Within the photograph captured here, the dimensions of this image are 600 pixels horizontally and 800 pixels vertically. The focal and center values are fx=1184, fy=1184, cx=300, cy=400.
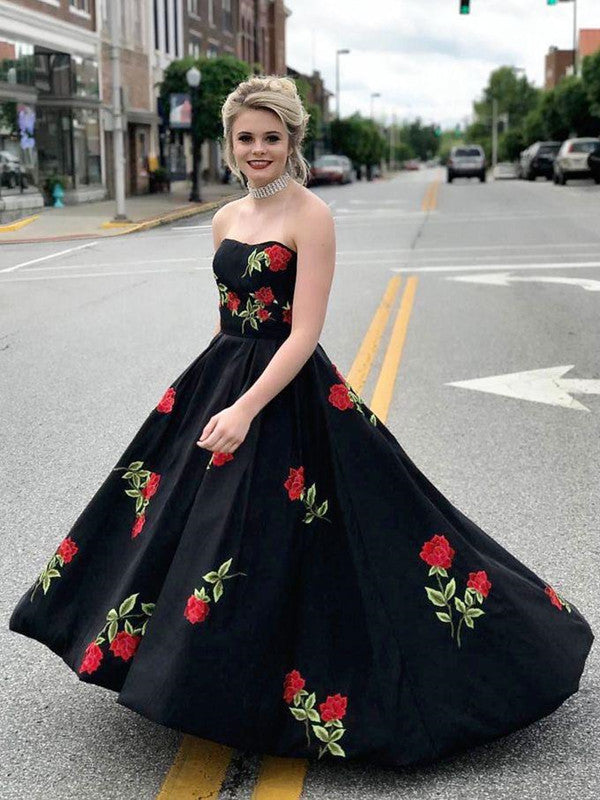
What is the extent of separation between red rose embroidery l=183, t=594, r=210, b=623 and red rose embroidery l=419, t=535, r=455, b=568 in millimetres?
608

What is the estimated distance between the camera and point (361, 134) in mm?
87562

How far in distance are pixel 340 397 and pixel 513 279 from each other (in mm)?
12003

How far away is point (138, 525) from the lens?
3.22 metres

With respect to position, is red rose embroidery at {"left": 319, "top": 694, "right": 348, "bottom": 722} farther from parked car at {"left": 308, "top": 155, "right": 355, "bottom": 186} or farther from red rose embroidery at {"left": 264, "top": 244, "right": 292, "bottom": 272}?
parked car at {"left": 308, "top": 155, "right": 355, "bottom": 186}

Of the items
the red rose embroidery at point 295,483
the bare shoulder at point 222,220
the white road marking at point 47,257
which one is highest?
the bare shoulder at point 222,220

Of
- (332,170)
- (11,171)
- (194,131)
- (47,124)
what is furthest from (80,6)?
(332,170)

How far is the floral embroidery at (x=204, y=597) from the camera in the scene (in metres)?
2.93

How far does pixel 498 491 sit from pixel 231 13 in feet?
195

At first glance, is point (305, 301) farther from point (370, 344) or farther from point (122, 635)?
point (370, 344)

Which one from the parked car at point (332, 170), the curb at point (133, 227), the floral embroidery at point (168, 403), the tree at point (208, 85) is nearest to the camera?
the floral embroidery at point (168, 403)

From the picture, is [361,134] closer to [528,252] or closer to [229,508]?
[528,252]

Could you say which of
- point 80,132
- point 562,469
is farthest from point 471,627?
point 80,132

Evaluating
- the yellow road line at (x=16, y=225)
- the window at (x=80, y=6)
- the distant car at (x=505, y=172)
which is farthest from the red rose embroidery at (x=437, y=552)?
the distant car at (x=505, y=172)

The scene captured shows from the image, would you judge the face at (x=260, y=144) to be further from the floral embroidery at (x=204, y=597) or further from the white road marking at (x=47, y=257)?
the white road marking at (x=47, y=257)
